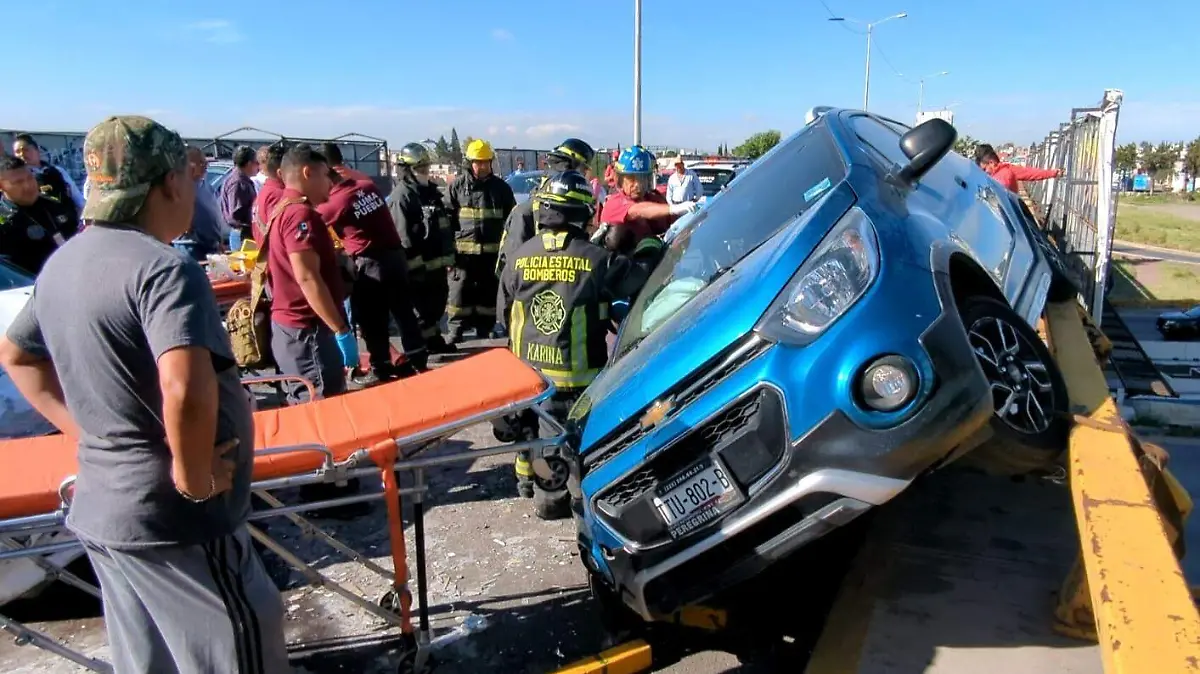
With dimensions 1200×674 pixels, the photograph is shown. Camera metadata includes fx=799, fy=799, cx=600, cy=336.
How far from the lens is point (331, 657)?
315 centimetres

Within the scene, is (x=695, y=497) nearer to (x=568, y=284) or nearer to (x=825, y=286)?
(x=825, y=286)

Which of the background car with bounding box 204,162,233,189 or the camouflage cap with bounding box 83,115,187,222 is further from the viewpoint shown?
the background car with bounding box 204,162,233,189

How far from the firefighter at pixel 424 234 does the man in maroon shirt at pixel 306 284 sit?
2794 millimetres

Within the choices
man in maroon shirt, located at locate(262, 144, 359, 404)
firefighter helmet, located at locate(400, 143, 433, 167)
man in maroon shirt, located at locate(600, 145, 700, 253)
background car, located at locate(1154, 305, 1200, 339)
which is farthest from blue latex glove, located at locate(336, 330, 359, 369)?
background car, located at locate(1154, 305, 1200, 339)

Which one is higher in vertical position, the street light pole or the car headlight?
the street light pole

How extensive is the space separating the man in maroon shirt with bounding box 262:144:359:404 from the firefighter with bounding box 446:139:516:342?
11.0 feet

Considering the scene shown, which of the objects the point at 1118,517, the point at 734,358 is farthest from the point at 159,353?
the point at 1118,517

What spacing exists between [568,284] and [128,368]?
2183 mm

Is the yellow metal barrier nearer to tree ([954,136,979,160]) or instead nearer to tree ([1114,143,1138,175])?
tree ([954,136,979,160])

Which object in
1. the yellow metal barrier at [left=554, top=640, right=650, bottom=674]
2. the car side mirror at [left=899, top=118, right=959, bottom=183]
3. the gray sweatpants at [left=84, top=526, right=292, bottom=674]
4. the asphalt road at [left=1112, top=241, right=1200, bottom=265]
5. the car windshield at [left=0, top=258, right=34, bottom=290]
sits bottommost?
the asphalt road at [left=1112, top=241, right=1200, bottom=265]

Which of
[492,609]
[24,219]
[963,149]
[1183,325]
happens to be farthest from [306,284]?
[963,149]

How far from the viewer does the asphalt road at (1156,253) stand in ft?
66.3

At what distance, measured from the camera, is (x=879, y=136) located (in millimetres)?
3734

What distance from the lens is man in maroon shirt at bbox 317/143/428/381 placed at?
5.62m
